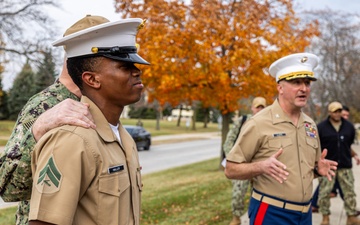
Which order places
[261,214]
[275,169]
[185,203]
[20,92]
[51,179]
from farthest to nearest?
[20,92], [185,203], [261,214], [275,169], [51,179]

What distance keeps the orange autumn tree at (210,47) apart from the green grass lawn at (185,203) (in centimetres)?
243

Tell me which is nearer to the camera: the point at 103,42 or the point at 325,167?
the point at 103,42

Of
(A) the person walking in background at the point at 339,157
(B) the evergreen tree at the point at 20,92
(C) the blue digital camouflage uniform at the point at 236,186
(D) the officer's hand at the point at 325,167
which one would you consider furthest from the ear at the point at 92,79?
(B) the evergreen tree at the point at 20,92

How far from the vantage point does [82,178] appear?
162 centimetres

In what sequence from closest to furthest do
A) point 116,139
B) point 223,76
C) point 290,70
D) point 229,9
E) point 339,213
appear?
point 116,139
point 290,70
point 339,213
point 223,76
point 229,9

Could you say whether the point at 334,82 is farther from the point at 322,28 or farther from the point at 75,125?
the point at 75,125

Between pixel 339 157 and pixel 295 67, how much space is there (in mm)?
3871

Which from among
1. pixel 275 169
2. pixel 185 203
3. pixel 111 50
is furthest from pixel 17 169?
pixel 185 203

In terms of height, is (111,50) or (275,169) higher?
(111,50)

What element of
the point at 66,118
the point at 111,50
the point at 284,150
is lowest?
the point at 284,150

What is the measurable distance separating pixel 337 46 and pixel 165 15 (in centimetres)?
1889

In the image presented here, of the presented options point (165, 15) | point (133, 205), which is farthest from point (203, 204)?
point (133, 205)

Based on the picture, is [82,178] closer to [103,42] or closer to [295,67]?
[103,42]

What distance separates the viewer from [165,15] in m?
11.3
